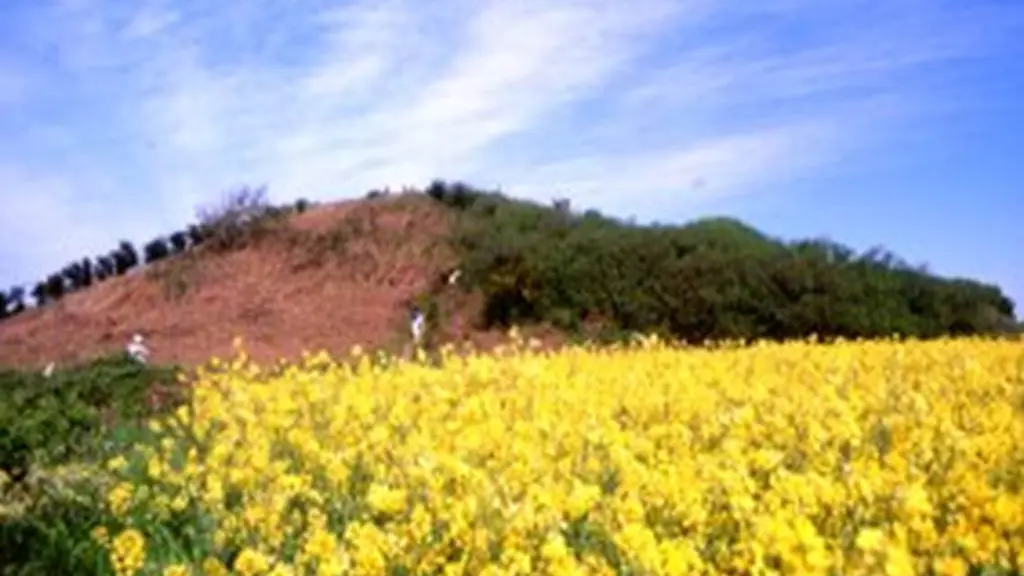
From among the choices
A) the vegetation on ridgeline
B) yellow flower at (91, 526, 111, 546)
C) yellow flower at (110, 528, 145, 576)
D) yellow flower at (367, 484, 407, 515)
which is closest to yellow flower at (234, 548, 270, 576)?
the vegetation on ridgeline

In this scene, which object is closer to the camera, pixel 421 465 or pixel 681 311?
pixel 421 465

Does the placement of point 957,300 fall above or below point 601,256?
below

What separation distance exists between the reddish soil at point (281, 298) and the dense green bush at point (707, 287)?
792 mm

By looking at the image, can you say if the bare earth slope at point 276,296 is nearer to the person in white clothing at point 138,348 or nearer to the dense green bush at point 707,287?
the person in white clothing at point 138,348

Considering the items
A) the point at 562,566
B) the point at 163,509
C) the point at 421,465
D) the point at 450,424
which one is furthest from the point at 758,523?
the point at 163,509

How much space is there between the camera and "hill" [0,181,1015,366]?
932 inches

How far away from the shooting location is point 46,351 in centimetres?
2509

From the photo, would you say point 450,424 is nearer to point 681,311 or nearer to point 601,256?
point 681,311

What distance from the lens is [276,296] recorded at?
2669 cm

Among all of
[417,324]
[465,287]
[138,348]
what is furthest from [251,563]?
[465,287]

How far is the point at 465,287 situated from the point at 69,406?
14991mm

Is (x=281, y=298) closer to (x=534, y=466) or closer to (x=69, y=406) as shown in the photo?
(x=69, y=406)

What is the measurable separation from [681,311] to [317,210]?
878cm

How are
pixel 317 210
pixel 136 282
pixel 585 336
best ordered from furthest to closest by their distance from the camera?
pixel 317 210, pixel 136 282, pixel 585 336
